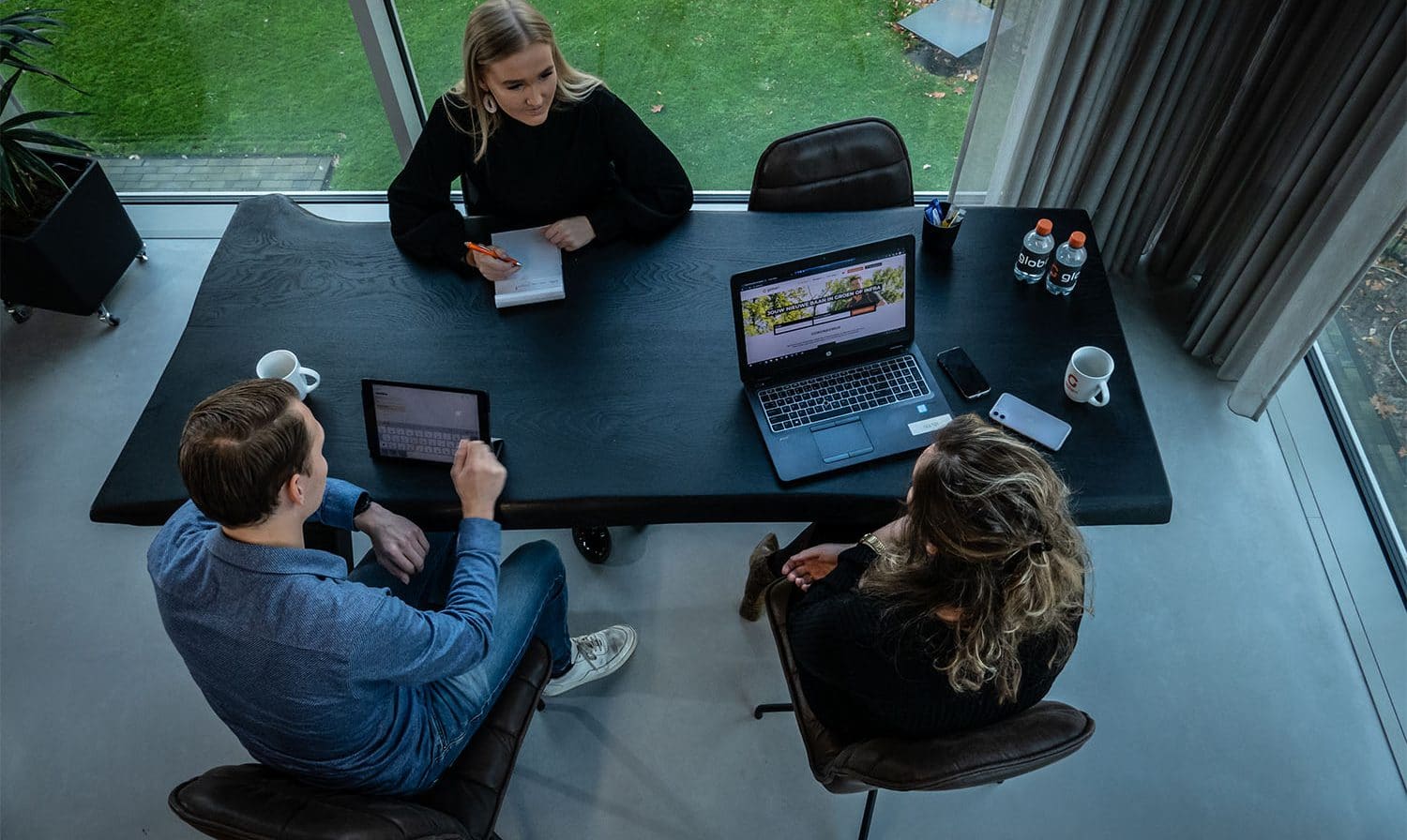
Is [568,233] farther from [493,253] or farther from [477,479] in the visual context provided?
[477,479]

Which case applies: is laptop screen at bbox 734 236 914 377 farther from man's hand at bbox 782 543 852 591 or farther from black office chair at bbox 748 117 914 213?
black office chair at bbox 748 117 914 213

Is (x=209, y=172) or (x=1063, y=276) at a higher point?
(x=1063, y=276)

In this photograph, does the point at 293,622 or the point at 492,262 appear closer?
the point at 293,622

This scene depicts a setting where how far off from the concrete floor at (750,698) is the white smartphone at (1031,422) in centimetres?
83

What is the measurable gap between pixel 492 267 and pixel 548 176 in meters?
0.33

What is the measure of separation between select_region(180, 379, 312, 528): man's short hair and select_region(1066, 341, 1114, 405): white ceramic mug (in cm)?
142

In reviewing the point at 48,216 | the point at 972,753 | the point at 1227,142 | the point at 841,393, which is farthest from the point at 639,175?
the point at 48,216

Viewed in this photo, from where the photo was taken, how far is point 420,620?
1.46 meters

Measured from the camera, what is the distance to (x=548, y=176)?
221 centimetres

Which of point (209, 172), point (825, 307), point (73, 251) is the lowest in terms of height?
point (209, 172)

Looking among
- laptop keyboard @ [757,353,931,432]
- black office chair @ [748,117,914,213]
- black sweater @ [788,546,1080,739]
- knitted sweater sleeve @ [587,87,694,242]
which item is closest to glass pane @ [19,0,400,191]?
knitted sweater sleeve @ [587,87,694,242]

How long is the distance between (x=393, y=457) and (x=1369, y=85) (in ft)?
7.81

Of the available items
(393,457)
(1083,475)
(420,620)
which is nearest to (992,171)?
(1083,475)

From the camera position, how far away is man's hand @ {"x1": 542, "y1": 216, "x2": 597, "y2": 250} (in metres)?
2.09
